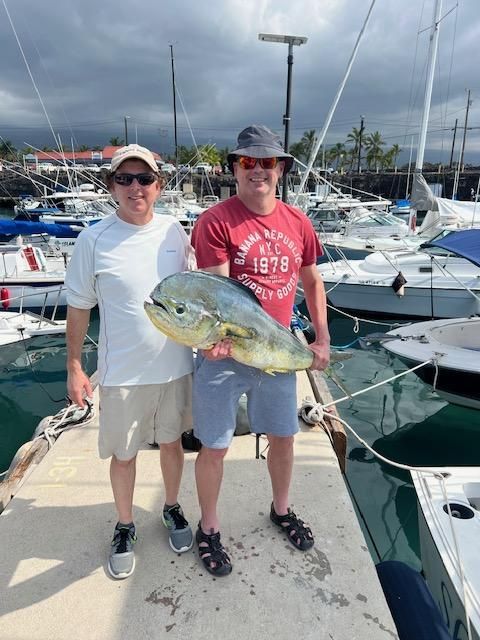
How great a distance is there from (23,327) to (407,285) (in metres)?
7.98

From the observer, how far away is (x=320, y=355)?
6.96 ft

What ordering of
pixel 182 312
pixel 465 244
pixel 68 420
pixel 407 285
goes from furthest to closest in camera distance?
1. pixel 407 285
2. pixel 465 244
3. pixel 68 420
4. pixel 182 312

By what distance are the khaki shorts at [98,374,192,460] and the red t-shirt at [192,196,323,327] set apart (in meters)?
0.58

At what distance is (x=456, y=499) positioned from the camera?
8.57 ft

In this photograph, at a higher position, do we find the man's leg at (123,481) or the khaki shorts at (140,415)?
the khaki shorts at (140,415)

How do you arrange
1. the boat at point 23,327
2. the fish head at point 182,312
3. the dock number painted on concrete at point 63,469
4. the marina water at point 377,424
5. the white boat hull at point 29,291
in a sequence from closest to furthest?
1. the fish head at point 182,312
2. the dock number painted on concrete at point 63,469
3. the marina water at point 377,424
4. the boat at point 23,327
5. the white boat hull at point 29,291

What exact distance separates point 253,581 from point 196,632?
0.35 metres

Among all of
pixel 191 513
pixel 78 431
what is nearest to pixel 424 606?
pixel 191 513

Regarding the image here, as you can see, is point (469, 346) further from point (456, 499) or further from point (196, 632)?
point (196, 632)

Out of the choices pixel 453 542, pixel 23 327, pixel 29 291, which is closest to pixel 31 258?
pixel 29 291

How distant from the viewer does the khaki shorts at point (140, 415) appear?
1.95 meters

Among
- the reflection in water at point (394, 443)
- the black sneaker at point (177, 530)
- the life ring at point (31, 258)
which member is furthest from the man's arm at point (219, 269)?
the life ring at point (31, 258)

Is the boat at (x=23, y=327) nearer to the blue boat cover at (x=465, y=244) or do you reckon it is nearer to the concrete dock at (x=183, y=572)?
the concrete dock at (x=183, y=572)

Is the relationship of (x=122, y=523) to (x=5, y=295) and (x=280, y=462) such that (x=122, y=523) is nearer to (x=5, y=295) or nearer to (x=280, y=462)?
(x=280, y=462)
